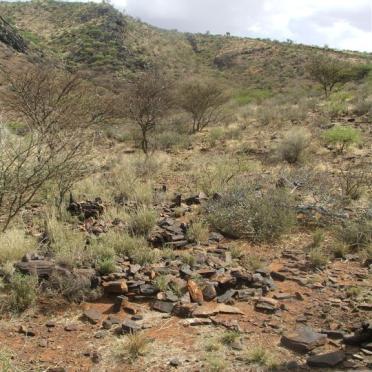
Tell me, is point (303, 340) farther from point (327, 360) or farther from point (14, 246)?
point (14, 246)

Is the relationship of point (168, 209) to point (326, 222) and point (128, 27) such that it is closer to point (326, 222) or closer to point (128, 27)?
point (326, 222)

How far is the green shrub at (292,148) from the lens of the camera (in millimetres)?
13820

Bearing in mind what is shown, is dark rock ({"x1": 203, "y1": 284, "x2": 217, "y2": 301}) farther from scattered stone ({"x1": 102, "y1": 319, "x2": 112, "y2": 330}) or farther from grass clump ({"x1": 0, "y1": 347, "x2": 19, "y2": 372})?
grass clump ({"x1": 0, "y1": 347, "x2": 19, "y2": 372})

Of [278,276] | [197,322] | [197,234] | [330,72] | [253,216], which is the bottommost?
[197,322]

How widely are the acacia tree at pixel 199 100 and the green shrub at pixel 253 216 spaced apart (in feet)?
42.3

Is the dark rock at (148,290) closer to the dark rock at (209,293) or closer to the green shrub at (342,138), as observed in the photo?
the dark rock at (209,293)

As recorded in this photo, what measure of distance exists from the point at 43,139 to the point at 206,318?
4.19 meters

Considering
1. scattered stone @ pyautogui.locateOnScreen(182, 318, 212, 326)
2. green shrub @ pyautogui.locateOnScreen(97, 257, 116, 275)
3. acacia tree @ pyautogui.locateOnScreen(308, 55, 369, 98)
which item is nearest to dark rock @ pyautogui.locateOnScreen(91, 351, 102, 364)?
scattered stone @ pyautogui.locateOnScreen(182, 318, 212, 326)

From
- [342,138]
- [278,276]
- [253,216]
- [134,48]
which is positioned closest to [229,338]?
[278,276]

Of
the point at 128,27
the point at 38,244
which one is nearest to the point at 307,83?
the point at 128,27

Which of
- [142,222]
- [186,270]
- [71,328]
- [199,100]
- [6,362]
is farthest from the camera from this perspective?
[199,100]

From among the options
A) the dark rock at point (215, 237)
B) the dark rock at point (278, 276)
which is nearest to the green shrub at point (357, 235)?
the dark rock at point (278, 276)

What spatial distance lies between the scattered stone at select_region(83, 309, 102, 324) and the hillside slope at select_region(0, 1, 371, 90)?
106 feet

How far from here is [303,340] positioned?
165 inches
